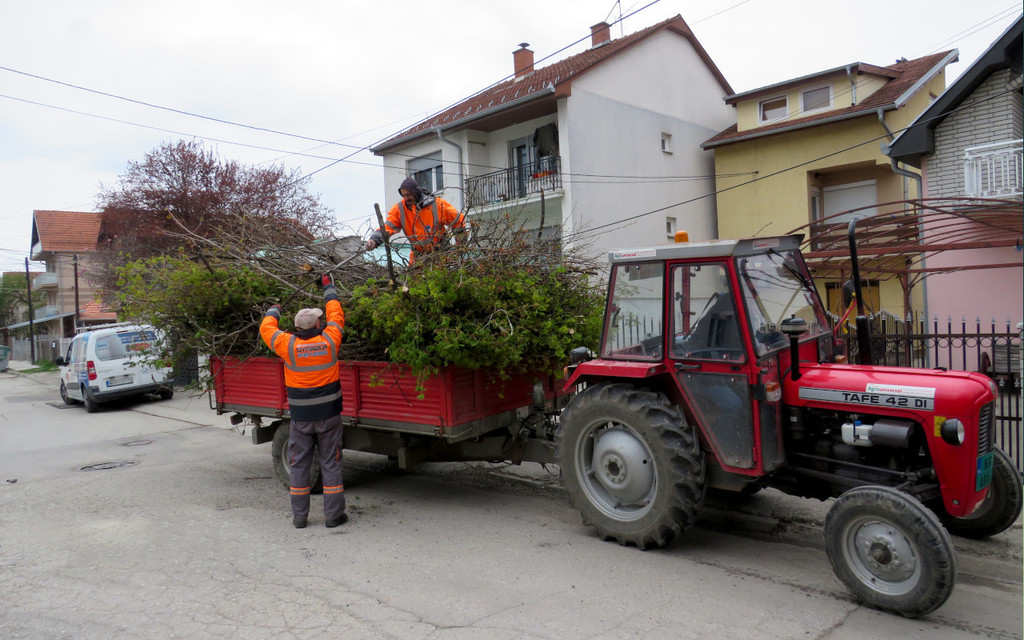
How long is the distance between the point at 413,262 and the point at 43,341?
4031 cm

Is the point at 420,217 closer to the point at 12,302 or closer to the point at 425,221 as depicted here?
the point at 425,221

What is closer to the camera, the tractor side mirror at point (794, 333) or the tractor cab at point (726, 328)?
the tractor side mirror at point (794, 333)

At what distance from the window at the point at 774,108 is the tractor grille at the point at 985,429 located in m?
17.2

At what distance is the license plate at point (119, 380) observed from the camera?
14.7 meters

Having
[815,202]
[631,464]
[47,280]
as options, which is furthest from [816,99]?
[47,280]

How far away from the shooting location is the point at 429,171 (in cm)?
2175

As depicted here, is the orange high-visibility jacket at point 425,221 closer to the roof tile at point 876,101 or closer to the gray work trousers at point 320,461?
the gray work trousers at point 320,461

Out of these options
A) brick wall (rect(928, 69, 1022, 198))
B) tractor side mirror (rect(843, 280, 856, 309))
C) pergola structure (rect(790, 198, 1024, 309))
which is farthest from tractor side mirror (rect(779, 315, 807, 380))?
brick wall (rect(928, 69, 1022, 198))

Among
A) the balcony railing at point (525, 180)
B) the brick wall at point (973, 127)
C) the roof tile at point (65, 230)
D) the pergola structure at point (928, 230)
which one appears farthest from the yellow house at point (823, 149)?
the roof tile at point (65, 230)

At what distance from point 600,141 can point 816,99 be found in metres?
6.04

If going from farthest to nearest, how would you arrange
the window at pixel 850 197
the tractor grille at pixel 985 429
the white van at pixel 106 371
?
the window at pixel 850 197, the white van at pixel 106 371, the tractor grille at pixel 985 429

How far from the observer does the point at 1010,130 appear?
1043 centimetres

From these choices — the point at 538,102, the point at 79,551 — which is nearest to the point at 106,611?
the point at 79,551

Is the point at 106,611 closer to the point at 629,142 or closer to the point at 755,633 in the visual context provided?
the point at 755,633
